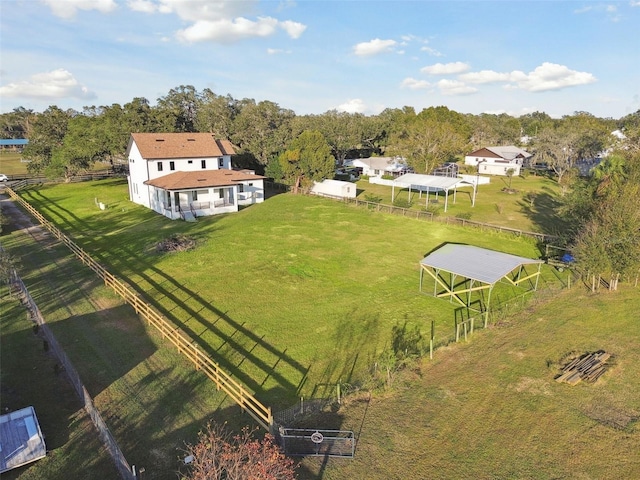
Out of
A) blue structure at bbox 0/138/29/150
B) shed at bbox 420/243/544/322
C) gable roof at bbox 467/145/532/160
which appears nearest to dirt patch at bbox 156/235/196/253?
shed at bbox 420/243/544/322

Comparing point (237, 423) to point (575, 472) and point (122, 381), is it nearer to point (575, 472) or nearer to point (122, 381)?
point (122, 381)

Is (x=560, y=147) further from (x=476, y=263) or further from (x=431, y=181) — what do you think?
(x=476, y=263)

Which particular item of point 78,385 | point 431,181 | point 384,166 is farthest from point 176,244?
point 384,166

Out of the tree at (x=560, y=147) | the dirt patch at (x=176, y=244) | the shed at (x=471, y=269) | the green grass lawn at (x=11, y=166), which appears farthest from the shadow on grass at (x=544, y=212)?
the green grass lawn at (x=11, y=166)

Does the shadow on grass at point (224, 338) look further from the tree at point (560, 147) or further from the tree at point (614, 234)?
the tree at point (560, 147)

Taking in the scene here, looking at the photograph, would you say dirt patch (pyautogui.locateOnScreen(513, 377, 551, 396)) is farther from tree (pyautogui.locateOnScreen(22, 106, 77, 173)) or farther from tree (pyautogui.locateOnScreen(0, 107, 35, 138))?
tree (pyautogui.locateOnScreen(0, 107, 35, 138))
